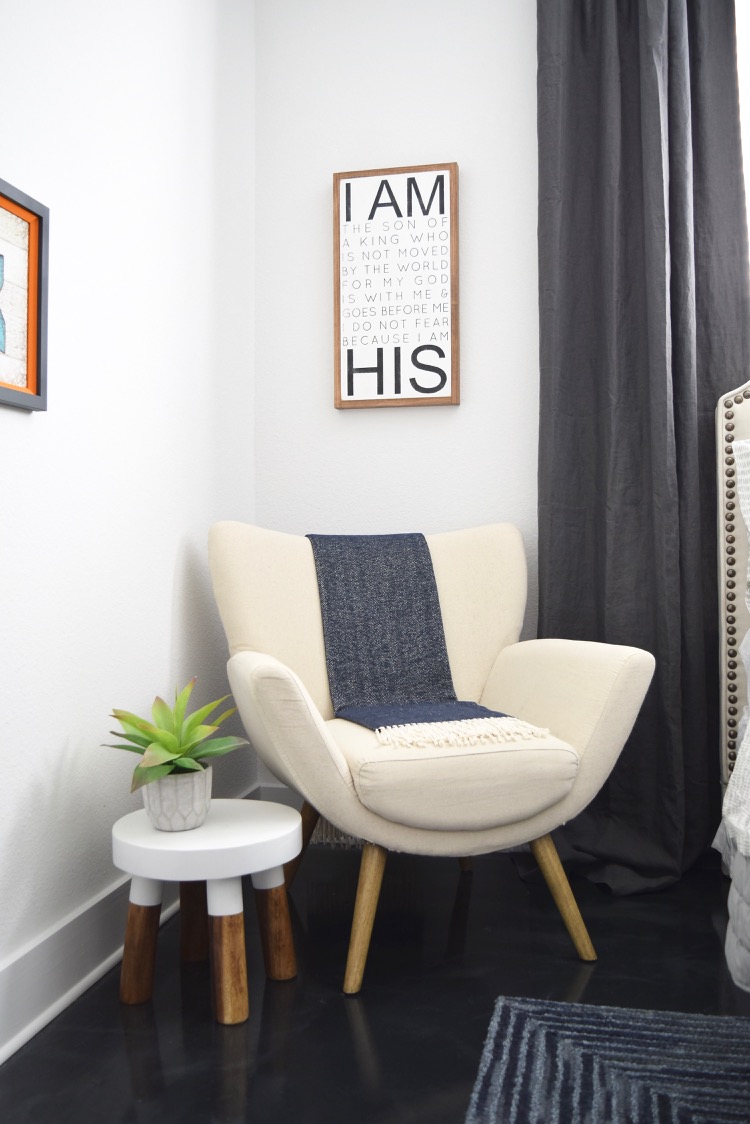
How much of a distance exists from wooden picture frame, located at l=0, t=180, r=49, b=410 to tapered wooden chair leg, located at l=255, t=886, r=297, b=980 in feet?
2.94

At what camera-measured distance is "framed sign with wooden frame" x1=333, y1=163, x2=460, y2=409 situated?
230cm

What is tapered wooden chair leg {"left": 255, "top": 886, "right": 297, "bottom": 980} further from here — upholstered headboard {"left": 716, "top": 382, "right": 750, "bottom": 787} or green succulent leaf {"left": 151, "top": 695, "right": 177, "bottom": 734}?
upholstered headboard {"left": 716, "top": 382, "right": 750, "bottom": 787}

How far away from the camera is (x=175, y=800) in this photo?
1457 mm

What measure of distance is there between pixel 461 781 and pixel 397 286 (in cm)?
136

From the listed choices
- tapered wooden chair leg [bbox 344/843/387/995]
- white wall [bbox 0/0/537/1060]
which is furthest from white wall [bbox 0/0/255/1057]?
tapered wooden chair leg [bbox 344/843/387/995]

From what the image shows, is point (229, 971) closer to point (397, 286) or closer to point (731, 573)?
point (731, 573)

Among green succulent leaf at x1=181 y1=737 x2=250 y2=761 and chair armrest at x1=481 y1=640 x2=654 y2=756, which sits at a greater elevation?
chair armrest at x1=481 y1=640 x2=654 y2=756

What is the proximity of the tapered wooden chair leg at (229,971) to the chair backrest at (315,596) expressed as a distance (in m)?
0.63

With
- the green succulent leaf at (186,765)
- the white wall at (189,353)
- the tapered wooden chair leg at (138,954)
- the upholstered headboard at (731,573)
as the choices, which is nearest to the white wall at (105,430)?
the white wall at (189,353)

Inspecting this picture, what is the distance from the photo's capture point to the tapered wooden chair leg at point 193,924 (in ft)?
5.28

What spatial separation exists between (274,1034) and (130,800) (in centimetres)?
56

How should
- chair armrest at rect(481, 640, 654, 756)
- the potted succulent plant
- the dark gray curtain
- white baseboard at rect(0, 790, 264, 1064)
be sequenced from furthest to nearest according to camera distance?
the dark gray curtain
chair armrest at rect(481, 640, 654, 756)
the potted succulent plant
white baseboard at rect(0, 790, 264, 1064)

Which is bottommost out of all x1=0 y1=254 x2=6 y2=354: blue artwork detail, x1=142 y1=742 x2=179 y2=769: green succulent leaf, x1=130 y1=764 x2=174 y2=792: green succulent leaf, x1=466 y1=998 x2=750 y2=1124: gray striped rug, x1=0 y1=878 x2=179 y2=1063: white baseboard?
x1=466 y1=998 x2=750 y2=1124: gray striped rug

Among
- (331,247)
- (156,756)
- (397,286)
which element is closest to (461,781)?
(156,756)
